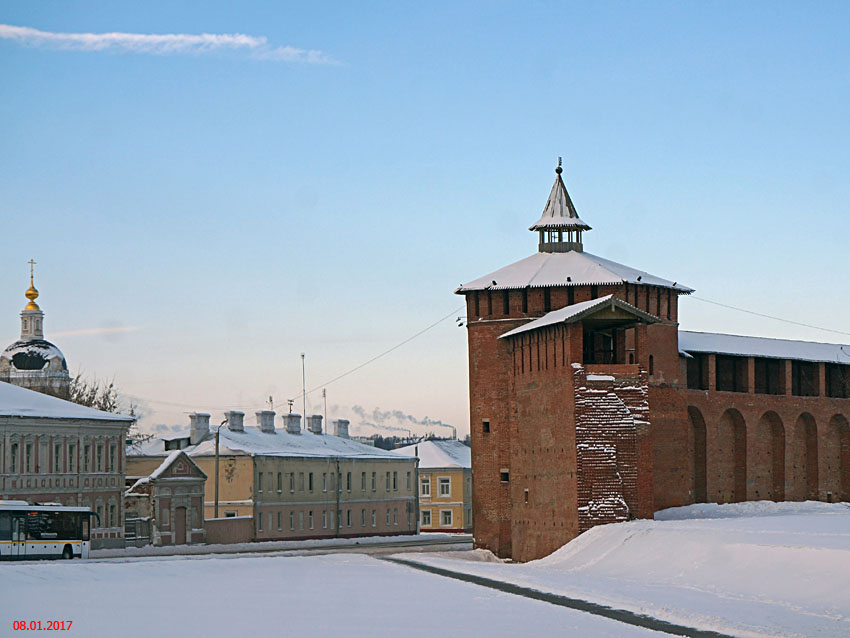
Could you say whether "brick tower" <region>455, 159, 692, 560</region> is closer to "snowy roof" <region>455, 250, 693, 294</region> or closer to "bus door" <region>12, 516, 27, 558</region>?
"snowy roof" <region>455, 250, 693, 294</region>

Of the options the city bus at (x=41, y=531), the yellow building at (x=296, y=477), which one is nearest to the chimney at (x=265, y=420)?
the yellow building at (x=296, y=477)

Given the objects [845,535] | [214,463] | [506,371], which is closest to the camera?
[845,535]

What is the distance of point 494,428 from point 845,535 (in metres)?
18.7

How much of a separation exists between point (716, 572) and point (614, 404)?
9600mm

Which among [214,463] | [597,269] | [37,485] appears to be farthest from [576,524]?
[214,463]

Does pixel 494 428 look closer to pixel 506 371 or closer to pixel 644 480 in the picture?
pixel 506 371

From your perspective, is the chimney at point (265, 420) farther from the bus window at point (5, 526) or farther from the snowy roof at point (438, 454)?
the bus window at point (5, 526)

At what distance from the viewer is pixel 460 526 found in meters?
73.3

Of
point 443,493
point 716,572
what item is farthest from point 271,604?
point 443,493

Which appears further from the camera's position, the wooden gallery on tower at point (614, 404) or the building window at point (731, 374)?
the building window at point (731, 374)

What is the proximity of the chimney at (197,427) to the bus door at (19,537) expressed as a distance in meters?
21.9

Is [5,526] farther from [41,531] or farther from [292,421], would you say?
[292,421]

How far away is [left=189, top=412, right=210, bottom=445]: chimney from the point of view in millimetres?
62906

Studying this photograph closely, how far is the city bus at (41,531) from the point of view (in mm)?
40594
